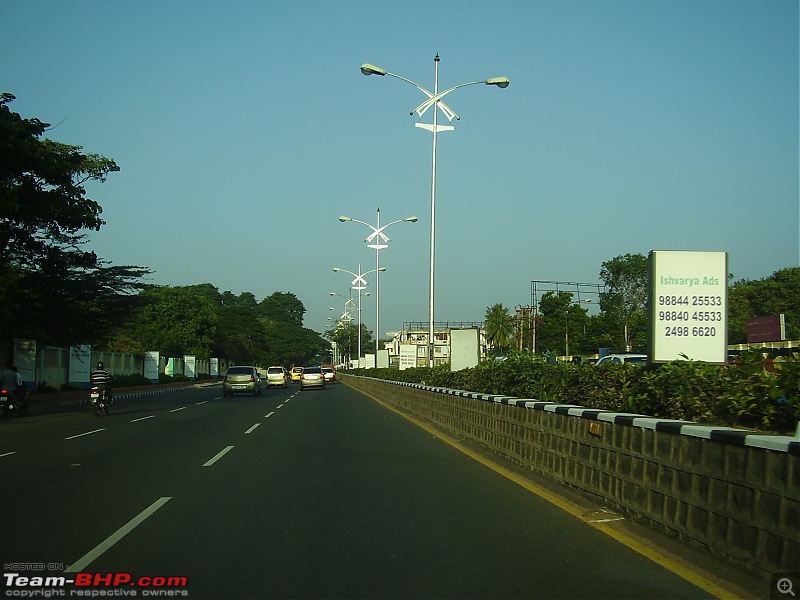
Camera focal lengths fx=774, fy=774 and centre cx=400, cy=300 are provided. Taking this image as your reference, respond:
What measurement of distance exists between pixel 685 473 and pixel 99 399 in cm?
2155

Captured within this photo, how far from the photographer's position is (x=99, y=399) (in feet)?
80.6

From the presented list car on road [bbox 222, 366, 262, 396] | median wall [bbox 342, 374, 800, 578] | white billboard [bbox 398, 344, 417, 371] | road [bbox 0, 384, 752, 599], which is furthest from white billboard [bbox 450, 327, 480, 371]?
car on road [bbox 222, 366, 262, 396]

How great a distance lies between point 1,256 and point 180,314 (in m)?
52.5

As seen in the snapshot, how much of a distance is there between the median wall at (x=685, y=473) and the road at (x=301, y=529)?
0.59 m

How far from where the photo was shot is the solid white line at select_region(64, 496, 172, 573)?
6082 mm

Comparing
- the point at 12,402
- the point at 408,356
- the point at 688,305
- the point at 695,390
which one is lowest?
the point at 12,402

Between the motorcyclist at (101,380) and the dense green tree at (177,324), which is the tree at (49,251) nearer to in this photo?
the motorcyclist at (101,380)

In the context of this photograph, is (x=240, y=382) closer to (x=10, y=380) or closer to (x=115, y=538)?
(x=10, y=380)

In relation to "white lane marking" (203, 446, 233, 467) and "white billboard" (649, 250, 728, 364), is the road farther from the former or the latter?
"white billboard" (649, 250, 728, 364)

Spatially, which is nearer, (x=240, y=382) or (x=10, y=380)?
(x=10, y=380)

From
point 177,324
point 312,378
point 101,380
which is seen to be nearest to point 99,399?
point 101,380

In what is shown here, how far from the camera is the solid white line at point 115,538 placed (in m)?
6.08
